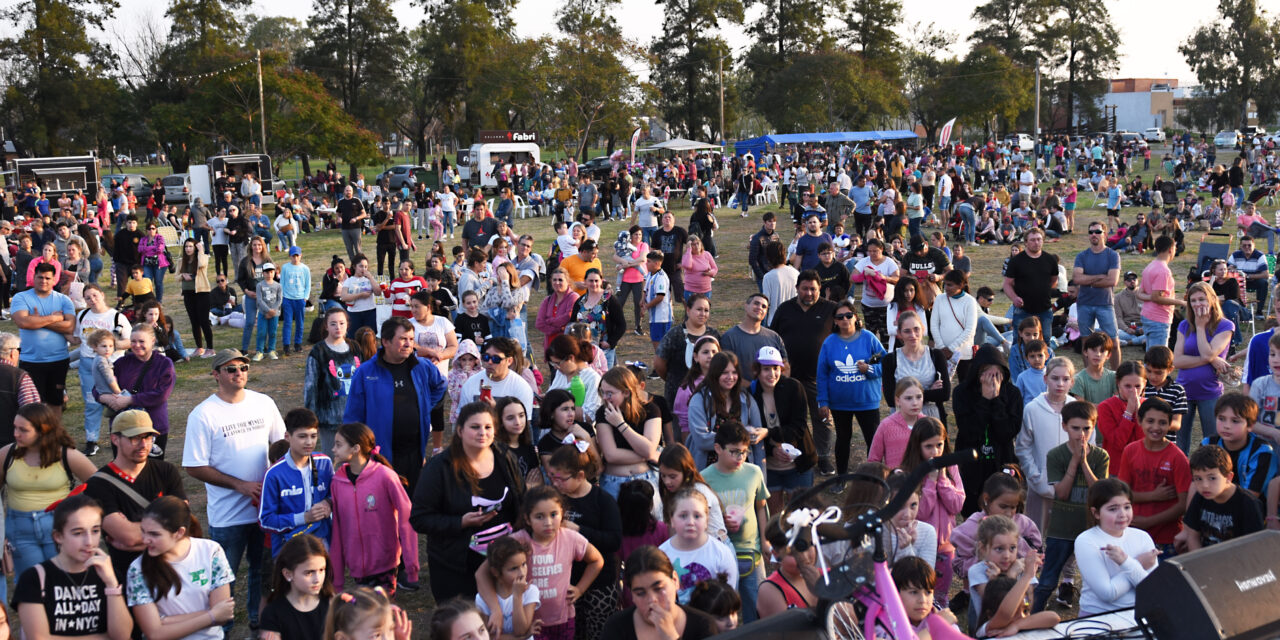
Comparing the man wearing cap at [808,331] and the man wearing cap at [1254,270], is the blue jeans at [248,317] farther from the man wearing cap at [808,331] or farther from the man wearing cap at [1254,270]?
the man wearing cap at [1254,270]

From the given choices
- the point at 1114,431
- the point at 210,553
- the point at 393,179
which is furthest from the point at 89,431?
the point at 393,179

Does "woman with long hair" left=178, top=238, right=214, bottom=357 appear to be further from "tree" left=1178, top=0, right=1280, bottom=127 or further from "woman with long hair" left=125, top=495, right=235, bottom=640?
"tree" left=1178, top=0, right=1280, bottom=127

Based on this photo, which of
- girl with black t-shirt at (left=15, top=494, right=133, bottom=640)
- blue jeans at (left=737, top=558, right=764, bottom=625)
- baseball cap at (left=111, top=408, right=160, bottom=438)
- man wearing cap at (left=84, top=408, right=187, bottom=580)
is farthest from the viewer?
blue jeans at (left=737, top=558, right=764, bottom=625)

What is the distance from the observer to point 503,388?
6.19 metres

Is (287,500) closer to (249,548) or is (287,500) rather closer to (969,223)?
(249,548)

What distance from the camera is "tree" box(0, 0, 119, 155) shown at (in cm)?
4494

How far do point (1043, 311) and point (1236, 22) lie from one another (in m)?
70.3

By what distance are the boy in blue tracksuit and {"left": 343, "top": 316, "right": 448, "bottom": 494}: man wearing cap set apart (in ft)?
3.18

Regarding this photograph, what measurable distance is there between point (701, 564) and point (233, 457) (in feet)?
8.22

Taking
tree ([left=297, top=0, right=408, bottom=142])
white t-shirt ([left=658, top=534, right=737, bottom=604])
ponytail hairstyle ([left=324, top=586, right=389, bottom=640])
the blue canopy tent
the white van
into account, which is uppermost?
tree ([left=297, top=0, right=408, bottom=142])

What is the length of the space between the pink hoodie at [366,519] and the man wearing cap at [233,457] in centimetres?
50

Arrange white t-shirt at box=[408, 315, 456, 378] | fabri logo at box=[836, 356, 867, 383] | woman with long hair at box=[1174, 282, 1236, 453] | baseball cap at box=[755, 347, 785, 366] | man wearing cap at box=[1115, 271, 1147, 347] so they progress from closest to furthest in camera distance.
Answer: baseball cap at box=[755, 347, 785, 366] < fabri logo at box=[836, 356, 867, 383] < woman with long hair at box=[1174, 282, 1236, 453] < white t-shirt at box=[408, 315, 456, 378] < man wearing cap at box=[1115, 271, 1147, 347]

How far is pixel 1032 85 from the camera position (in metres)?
61.6

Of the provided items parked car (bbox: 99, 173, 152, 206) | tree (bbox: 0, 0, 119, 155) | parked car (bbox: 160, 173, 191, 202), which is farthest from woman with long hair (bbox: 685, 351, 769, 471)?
tree (bbox: 0, 0, 119, 155)
